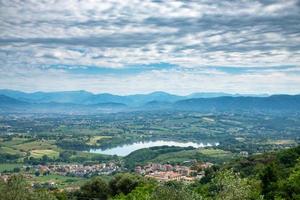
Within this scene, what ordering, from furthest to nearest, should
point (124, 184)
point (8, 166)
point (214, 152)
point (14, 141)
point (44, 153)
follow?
Answer: point (14, 141) < point (44, 153) < point (214, 152) < point (8, 166) < point (124, 184)

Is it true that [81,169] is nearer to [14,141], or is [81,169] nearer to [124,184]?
[124,184]

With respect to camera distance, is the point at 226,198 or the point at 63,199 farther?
the point at 63,199

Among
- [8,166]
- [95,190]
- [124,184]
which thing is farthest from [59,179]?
[124,184]

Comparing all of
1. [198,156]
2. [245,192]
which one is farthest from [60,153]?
[245,192]

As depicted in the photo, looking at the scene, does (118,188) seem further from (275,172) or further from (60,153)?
(60,153)

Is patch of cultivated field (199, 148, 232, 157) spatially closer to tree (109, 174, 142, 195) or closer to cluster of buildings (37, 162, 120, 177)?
cluster of buildings (37, 162, 120, 177)

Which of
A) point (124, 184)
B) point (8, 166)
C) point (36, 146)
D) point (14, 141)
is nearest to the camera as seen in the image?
point (124, 184)

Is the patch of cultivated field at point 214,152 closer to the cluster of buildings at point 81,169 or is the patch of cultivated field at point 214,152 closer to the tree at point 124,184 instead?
the cluster of buildings at point 81,169
